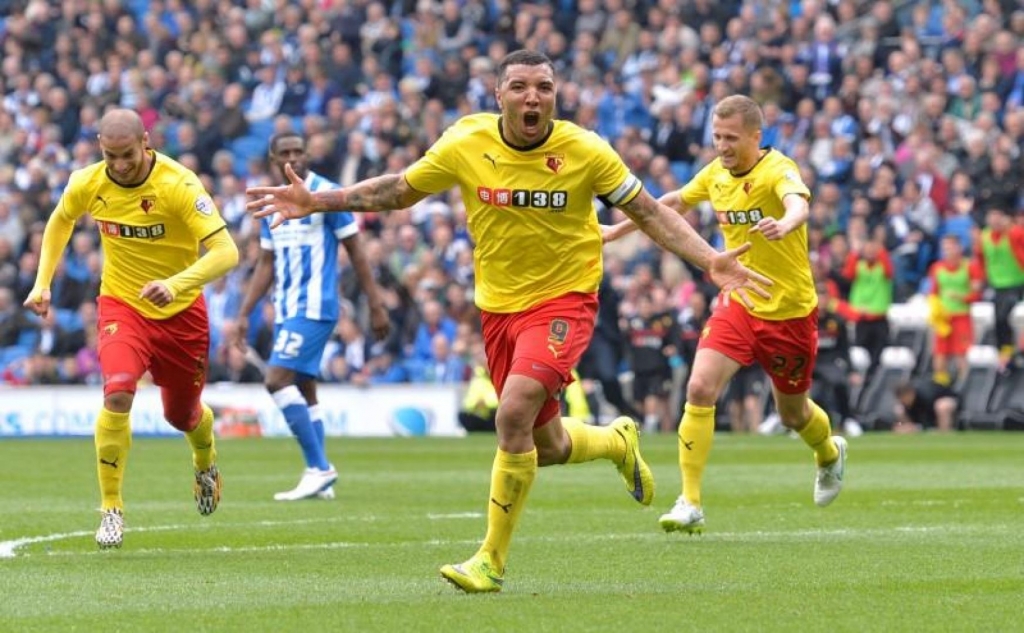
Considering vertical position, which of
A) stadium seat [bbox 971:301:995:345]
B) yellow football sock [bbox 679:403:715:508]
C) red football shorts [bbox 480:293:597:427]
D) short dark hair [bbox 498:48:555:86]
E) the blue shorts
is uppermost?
short dark hair [bbox 498:48:555:86]

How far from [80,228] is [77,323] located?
7.43 feet

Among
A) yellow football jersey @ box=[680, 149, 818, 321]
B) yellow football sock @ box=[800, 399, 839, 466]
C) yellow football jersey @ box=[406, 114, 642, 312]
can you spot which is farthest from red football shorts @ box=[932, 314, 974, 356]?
yellow football jersey @ box=[406, 114, 642, 312]

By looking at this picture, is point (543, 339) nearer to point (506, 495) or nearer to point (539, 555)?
point (506, 495)

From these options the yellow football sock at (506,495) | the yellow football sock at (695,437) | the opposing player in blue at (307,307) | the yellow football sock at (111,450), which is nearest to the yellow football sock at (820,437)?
the yellow football sock at (695,437)

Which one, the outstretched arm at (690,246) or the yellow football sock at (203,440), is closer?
the outstretched arm at (690,246)

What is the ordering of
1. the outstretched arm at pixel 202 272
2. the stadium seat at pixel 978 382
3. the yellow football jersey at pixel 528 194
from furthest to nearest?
the stadium seat at pixel 978 382 → the outstretched arm at pixel 202 272 → the yellow football jersey at pixel 528 194

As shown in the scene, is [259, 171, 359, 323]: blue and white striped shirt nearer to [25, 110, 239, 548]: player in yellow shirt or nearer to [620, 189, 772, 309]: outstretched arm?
[25, 110, 239, 548]: player in yellow shirt

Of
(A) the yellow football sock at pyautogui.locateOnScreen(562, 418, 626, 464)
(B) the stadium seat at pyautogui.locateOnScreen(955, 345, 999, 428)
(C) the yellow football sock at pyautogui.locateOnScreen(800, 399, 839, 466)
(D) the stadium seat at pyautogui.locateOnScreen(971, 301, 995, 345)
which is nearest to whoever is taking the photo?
(A) the yellow football sock at pyautogui.locateOnScreen(562, 418, 626, 464)

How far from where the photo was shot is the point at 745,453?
68.3ft

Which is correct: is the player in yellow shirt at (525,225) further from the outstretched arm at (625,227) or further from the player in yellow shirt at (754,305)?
the player in yellow shirt at (754,305)

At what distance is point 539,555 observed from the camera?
33.8 feet

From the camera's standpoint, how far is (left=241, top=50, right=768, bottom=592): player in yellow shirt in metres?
8.88

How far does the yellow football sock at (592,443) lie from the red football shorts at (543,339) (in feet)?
2.03

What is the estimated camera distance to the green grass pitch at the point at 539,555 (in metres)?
7.79
